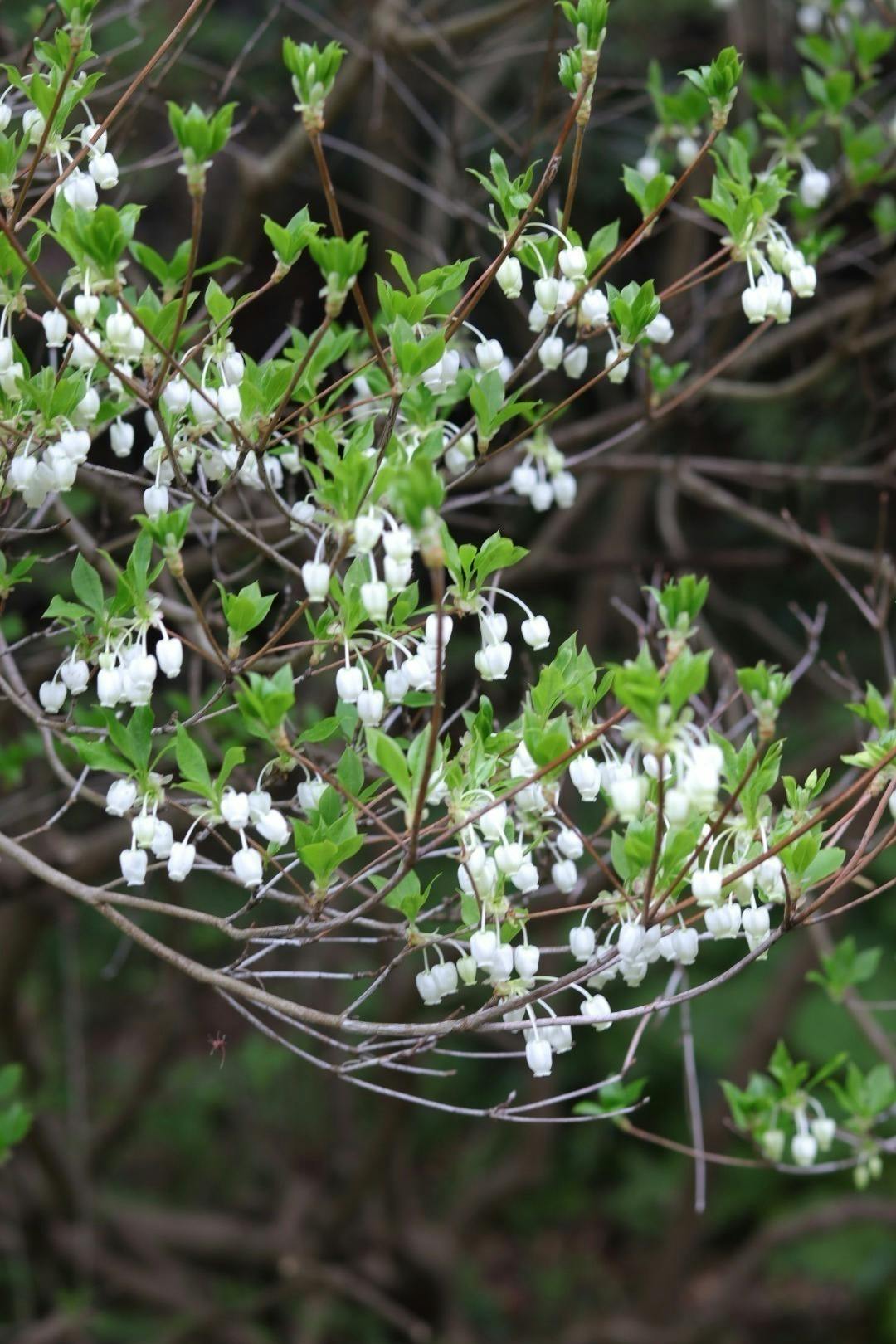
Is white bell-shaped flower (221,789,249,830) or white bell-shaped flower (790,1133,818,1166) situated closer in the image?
white bell-shaped flower (221,789,249,830)

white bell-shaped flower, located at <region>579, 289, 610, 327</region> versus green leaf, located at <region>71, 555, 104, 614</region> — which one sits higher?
white bell-shaped flower, located at <region>579, 289, 610, 327</region>

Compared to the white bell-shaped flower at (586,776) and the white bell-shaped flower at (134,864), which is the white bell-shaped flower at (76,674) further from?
the white bell-shaped flower at (586,776)

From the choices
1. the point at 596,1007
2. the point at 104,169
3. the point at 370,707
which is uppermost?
the point at 104,169

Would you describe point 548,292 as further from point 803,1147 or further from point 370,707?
point 803,1147

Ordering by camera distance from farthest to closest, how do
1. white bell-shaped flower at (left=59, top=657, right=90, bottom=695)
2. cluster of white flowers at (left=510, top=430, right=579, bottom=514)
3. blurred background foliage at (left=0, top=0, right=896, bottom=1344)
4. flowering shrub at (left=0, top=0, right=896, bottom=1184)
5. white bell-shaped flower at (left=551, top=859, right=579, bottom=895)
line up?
1. blurred background foliage at (left=0, top=0, right=896, bottom=1344)
2. cluster of white flowers at (left=510, top=430, right=579, bottom=514)
3. white bell-shaped flower at (left=551, top=859, right=579, bottom=895)
4. white bell-shaped flower at (left=59, top=657, right=90, bottom=695)
5. flowering shrub at (left=0, top=0, right=896, bottom=1184)

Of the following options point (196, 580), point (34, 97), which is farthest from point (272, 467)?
point (196, 580)

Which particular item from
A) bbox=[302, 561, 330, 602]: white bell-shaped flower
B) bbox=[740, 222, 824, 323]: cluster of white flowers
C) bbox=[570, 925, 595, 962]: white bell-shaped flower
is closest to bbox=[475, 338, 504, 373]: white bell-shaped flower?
bbox=[740, 222, 824, 323]: cluster of white flowers

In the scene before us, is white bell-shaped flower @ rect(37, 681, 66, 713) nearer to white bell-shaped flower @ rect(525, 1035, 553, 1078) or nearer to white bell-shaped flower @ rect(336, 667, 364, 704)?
white bell-shaped flower @ rect(336, 667, 364, 704)

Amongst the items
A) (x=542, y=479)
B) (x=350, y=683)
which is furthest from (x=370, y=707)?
(x=542, y=479)

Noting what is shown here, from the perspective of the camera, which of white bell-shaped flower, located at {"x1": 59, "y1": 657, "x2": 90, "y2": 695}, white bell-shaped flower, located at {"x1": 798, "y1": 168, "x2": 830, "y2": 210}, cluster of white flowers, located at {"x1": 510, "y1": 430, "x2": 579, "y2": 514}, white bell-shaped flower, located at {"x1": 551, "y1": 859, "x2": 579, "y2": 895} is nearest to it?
white bell-shaped flower, located at {"x1": 59, "y1": 657, "x2": 90, "y2": 695}
